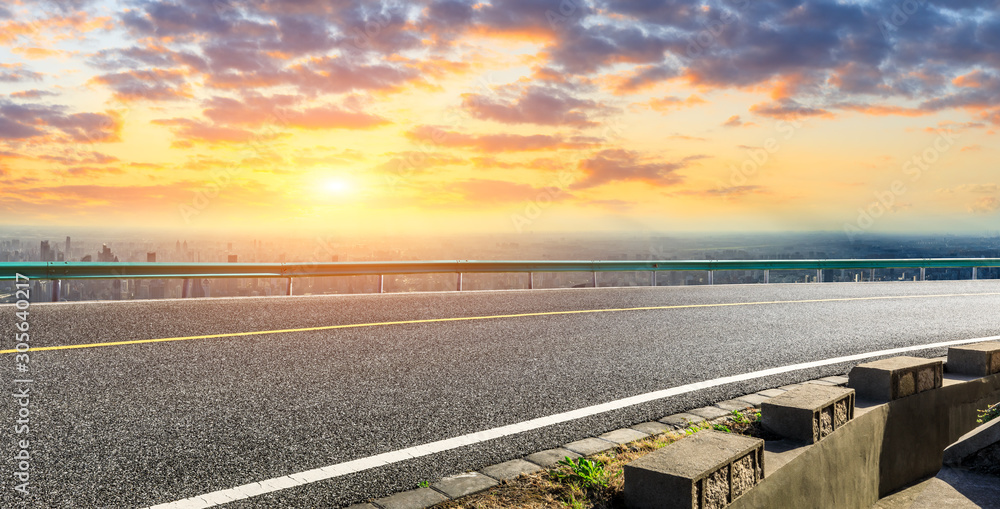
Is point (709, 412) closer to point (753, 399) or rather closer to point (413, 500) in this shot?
point (753, 399)

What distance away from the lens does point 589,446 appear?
Answer: 157 inches

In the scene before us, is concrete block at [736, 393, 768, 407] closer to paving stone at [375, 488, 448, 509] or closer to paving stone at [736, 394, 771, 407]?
paving stone at [736, 394, 771, 407]

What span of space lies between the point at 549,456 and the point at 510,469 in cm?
33

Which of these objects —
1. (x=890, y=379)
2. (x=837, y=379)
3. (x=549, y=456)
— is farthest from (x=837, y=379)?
(x=549, y=456)

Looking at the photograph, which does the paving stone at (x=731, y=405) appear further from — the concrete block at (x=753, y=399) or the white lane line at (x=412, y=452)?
the white lane line at (x=412, y=452)

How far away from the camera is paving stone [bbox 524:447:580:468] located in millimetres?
3674

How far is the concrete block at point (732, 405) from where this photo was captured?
4.95 m

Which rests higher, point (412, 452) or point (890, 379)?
point (890, 379)

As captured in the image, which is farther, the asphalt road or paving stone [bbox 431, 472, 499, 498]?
the asphalt road

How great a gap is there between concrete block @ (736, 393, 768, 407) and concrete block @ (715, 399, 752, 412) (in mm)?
61

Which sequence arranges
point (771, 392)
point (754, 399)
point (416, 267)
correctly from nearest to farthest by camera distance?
point (754, 399) → point (771, 392) → point (416, 267)

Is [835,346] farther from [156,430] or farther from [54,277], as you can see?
[54,277]

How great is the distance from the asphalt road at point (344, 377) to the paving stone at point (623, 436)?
129mm

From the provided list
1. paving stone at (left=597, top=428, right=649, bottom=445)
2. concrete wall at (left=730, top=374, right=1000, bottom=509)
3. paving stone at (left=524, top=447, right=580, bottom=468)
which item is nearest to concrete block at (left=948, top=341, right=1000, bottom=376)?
concrete wall at (left=730, top=374, right=1000, bottom=509)
